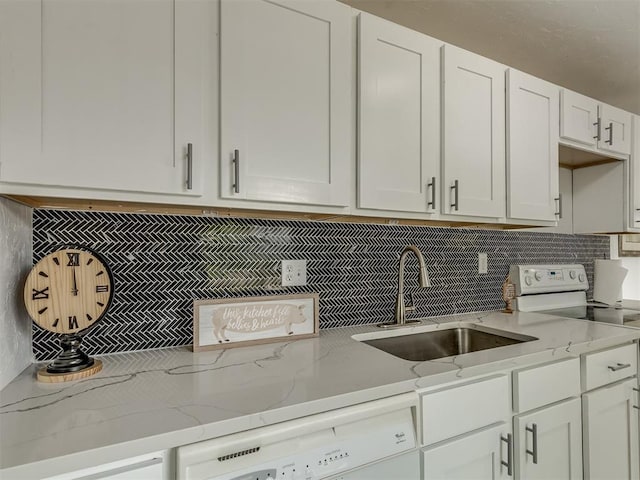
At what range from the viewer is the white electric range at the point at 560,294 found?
219 cm

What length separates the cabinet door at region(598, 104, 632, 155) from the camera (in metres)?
2.19

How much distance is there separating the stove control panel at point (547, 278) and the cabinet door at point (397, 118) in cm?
105

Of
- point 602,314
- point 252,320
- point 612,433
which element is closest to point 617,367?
point 612,433

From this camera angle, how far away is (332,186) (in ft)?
4.40

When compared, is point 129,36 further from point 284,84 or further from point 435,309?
point 435,309

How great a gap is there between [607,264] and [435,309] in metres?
1.57

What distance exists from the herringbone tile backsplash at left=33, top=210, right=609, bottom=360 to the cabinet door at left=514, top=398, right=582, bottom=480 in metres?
0.71

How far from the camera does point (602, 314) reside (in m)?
2.20

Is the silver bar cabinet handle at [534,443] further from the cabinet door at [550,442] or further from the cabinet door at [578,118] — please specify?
the cabinet door at [578,118]

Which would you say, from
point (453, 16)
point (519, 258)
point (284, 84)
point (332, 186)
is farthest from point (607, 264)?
point (284, 84)

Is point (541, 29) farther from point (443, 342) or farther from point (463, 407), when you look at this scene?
point (463, 407)

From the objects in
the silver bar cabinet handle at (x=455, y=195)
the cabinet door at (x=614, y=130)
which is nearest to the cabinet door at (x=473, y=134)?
the silver bar cabinet handle at (x=455, y=195)

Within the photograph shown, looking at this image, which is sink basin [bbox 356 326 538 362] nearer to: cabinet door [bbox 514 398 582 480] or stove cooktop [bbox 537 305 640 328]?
cabinet door [bbox 514 398 582 480]

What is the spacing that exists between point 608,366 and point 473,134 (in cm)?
117
